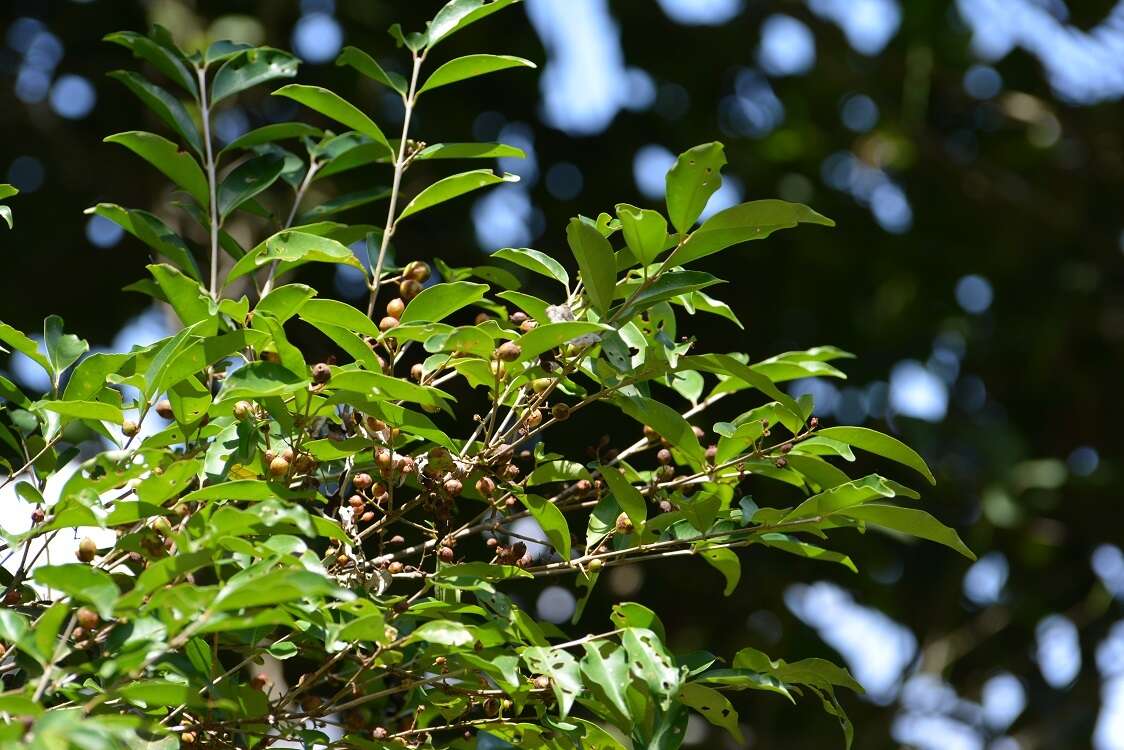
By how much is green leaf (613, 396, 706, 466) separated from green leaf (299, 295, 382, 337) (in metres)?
0.18

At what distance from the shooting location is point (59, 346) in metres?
0.96

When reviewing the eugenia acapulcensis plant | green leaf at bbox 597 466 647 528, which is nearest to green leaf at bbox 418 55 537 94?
the eugenia acapulcensis plant

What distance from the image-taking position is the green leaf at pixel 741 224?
2.64ft

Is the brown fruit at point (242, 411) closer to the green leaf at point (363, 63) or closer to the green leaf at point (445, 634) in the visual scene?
the green leaf at point (445, 634)

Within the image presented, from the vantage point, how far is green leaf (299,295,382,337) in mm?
846

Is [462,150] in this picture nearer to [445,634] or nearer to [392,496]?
[392,496]

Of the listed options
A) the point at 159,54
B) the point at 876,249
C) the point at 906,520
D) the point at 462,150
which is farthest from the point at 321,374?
the point at 876,249

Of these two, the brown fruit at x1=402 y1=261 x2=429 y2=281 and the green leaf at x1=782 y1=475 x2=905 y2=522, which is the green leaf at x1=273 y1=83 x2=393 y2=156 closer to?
the brown fruit at x1=402 y1=261 x2=429 y2=281

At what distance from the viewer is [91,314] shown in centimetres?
287

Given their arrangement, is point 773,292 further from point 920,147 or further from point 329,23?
point 329,23

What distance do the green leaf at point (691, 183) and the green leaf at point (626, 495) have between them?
0.55 feet

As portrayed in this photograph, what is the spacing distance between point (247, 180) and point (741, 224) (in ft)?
1.60

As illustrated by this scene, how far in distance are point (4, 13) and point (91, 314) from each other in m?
0.69

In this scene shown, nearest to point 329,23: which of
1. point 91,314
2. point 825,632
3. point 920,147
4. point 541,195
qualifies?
point 541,195
